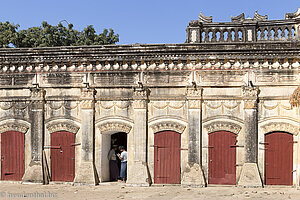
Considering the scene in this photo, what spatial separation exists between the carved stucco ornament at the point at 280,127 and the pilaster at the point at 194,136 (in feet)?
7.65

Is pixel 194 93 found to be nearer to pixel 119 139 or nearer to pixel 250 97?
pixel 250 97

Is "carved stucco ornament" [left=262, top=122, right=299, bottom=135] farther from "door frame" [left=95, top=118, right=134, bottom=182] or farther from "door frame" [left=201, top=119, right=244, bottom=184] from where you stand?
"door frame" [left=95, top=118, right=134, bottom=182]

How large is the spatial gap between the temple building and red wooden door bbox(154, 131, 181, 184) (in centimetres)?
4

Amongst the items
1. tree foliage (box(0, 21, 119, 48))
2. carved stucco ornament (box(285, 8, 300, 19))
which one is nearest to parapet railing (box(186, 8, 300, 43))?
carved stucco ornament (box(285, 8, 300, 19))

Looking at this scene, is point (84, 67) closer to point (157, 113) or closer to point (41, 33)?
point (157, 113)

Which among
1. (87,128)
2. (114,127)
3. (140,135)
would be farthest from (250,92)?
(87,128)

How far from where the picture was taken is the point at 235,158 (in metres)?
13.9

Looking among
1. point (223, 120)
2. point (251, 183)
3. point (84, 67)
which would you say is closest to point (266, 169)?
point (251, 183)

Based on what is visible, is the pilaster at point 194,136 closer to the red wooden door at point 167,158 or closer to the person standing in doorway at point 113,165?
the red wooden door at point 167,158

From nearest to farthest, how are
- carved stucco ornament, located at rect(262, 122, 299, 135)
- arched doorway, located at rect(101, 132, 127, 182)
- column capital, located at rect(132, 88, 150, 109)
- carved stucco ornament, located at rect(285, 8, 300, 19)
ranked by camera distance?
carved stucco ornament, located at rect(262, 122, 299, 135)
column capital, located at rect(132, 88, 150, 109)
carved stucco ornament, located at rect(285, 8, 300, 19)
arched doorway, located at rect(101, 132, 127, 182)

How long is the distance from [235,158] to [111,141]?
5090 millimetres

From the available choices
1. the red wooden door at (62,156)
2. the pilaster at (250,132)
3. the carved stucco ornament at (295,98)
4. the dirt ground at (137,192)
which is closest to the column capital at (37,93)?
the red wooden door at (62,156)

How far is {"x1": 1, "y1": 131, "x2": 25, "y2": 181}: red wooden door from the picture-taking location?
15.0 m

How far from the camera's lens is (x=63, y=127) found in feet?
48.2
